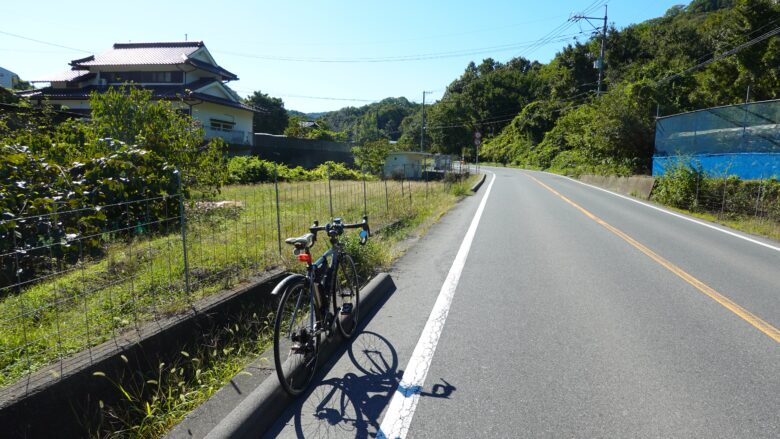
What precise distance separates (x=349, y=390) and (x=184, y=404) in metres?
1.17

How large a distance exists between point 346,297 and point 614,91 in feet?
107

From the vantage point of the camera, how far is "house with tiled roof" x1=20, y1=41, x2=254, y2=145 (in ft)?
111

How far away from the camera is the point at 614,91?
105 ft

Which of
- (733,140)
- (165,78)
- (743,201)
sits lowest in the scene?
(743,201)

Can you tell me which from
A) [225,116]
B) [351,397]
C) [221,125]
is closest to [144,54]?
[225,116]

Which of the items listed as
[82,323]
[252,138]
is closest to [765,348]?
[82,323]

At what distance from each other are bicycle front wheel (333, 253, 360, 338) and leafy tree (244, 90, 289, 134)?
67.1m

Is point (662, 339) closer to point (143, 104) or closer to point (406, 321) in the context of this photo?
point (406, 321)

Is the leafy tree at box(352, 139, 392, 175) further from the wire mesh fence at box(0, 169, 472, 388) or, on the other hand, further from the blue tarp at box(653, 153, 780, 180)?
the wire mesh fence at box(0, 169, 472, 388)

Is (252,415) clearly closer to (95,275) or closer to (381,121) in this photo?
(95,275)

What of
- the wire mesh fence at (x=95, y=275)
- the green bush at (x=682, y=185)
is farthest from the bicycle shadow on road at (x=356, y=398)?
the green bush at (x=682, y=185)

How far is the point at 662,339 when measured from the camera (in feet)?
14.7

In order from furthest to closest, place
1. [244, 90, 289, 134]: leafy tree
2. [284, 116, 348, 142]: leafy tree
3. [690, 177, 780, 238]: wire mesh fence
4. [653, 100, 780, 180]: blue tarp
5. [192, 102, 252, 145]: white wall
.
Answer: [244, 90, 289, 134]: leafy tree
[284, 116, 348, 142]: leafy tree
[192, 102, 252, 145]: white wall
[653, 100, 780, 180]: blue tarp
[690, 177, 780, 238]: wire mesh fence

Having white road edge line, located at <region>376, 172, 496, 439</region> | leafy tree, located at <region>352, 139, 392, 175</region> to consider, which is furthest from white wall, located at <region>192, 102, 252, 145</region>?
white road edge line, located at <region>376, 172, 496, 439</region>
